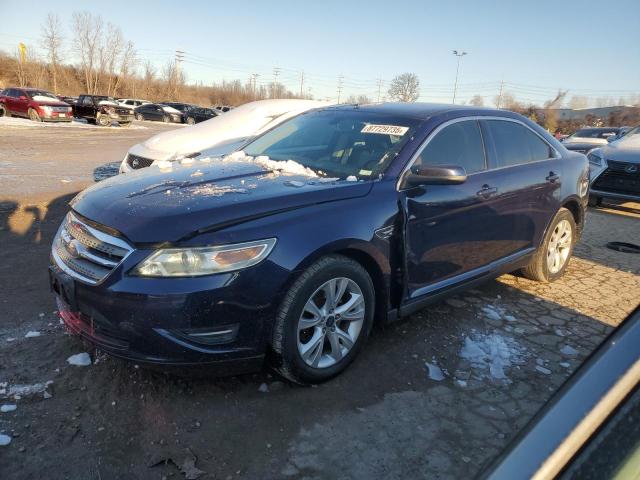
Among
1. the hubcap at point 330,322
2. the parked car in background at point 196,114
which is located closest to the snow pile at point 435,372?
the hubcap at point 330,322

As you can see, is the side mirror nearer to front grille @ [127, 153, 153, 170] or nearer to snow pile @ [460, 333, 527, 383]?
snow pile @ [460, 333, 527, 383]

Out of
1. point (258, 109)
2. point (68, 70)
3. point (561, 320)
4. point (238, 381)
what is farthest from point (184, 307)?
point (68, 70)

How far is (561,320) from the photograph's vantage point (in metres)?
4.06

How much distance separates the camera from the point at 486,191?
3709 mm

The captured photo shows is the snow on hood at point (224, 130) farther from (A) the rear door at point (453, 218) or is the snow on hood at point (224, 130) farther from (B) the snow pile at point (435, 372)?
(B) the snow pile at point (435, 372)

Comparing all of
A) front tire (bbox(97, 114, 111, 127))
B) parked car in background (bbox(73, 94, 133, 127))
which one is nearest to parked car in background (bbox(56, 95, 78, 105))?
parked car in background (bbox(73, 94, 133, 127))

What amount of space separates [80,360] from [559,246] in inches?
175

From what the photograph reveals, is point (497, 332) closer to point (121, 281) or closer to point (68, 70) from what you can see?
point (121, 281)

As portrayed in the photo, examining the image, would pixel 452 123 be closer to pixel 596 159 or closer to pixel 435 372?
pixel 435 372

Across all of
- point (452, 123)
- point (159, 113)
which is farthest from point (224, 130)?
point (159, 113)

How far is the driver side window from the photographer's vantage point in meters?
3.46

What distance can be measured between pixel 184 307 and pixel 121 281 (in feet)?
1.15

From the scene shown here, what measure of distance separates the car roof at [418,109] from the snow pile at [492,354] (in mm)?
1707

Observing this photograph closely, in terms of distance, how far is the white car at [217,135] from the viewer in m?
6.48
